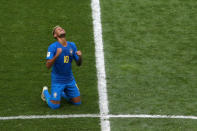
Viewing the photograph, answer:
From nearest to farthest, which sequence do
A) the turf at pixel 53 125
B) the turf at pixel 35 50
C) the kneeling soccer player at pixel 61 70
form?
the turf at pixel 53 125, the kneeling soccer player at pixel 61 70, the turf at pixel 35 50

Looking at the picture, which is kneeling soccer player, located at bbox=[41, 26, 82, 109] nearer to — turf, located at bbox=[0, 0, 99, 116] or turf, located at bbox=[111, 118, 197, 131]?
turf, located at bbox=[0, 0, 99, 116]

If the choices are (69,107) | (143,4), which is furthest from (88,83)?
(143,4)

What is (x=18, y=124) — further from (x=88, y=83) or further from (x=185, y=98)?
(x=185, y=98)

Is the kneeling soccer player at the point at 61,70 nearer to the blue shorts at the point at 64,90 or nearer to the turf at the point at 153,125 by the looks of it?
the blue shorts at the point at 64,90

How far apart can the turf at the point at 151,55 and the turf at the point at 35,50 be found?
395 millimetres

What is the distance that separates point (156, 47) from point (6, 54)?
3.04 meters

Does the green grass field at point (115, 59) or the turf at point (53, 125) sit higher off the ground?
the green grass field at point (115, 59)

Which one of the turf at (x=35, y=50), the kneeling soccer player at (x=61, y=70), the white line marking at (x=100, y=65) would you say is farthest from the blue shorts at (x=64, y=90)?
the white line marking at (x=100, y=65)

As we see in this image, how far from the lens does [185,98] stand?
9.66 m

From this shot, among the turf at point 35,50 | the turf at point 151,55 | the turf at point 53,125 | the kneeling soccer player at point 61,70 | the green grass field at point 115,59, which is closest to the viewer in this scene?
the turf at point 53,125

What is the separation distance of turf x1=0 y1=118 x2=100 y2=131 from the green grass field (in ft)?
0.05

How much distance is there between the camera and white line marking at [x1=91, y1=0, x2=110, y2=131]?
902 cm

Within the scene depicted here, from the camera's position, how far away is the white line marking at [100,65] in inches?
355

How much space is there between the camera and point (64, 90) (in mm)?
9430
